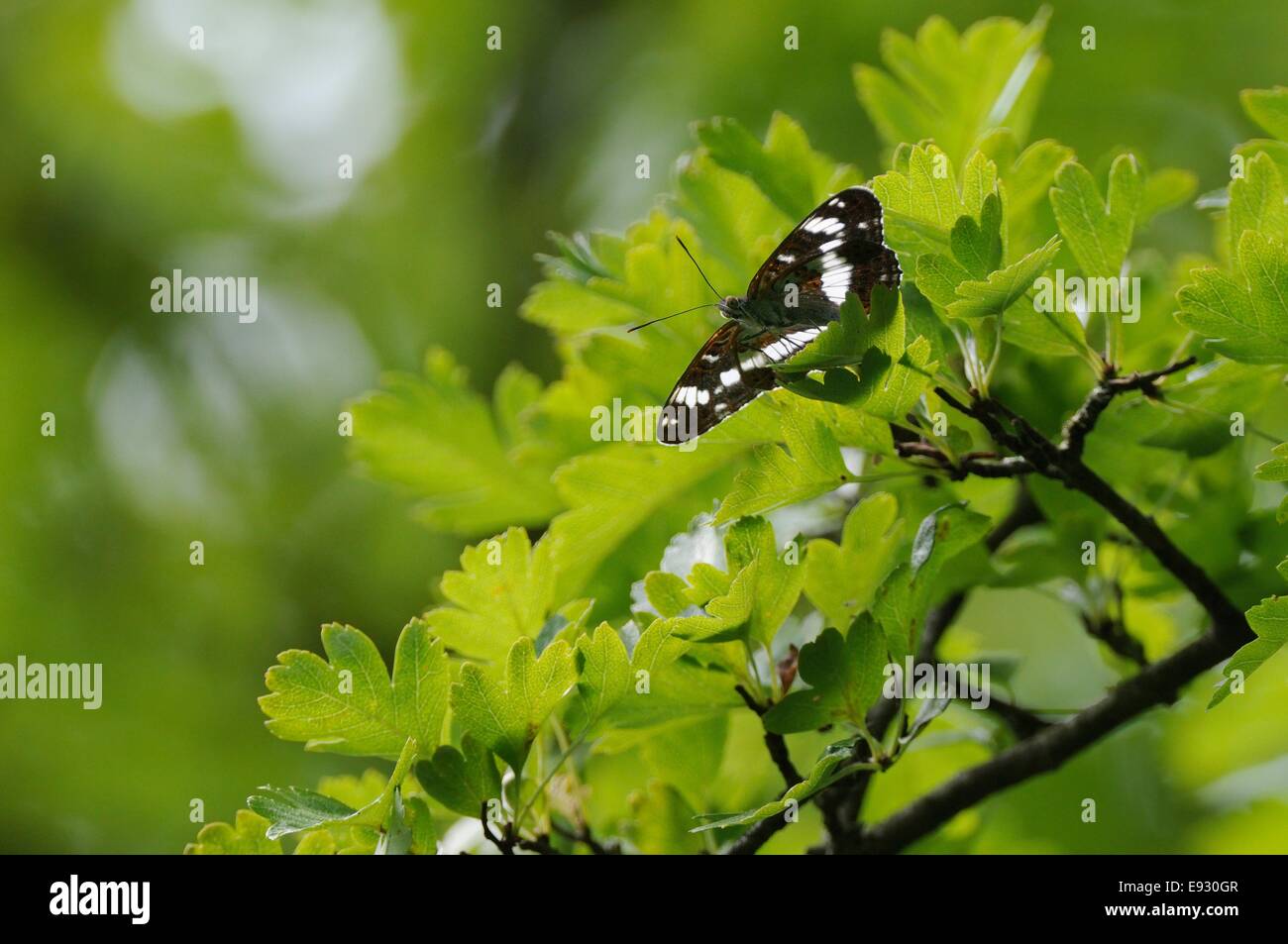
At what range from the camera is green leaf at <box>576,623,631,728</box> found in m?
0.70

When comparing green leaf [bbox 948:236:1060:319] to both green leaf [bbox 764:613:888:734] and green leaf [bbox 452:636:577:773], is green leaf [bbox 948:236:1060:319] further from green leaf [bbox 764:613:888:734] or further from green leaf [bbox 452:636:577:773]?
green leaf [bbox 452:636:577:773]

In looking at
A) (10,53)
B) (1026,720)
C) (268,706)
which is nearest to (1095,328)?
(1026,720)

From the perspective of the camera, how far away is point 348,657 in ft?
2.35

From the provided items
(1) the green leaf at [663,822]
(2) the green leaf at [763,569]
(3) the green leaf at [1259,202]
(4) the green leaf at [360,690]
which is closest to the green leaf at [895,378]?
(2) the green leaf at [763,569]

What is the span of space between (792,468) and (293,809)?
38 centimetres

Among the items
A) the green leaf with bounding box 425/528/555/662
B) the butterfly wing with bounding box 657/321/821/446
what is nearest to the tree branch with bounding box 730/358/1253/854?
the butterfly wing with bounding box 657/321/821/446

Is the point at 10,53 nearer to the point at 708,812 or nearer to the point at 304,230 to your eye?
the point at 304,230

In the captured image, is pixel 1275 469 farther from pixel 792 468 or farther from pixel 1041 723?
pixel 1041 723

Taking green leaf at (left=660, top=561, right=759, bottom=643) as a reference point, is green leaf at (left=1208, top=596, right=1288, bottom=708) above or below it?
Result: below

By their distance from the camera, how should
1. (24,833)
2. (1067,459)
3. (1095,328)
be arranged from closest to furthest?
(1067,459) < (1095,328) < (24,833)

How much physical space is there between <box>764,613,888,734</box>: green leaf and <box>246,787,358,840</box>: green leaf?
290 millimetres

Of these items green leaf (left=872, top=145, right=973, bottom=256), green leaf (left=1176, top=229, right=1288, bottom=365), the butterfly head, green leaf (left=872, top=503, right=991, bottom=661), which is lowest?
green leaf (left=872, top=503, right=991, bottom=661)

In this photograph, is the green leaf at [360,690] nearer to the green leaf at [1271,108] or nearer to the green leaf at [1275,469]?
the green leaf at [1275,469]
